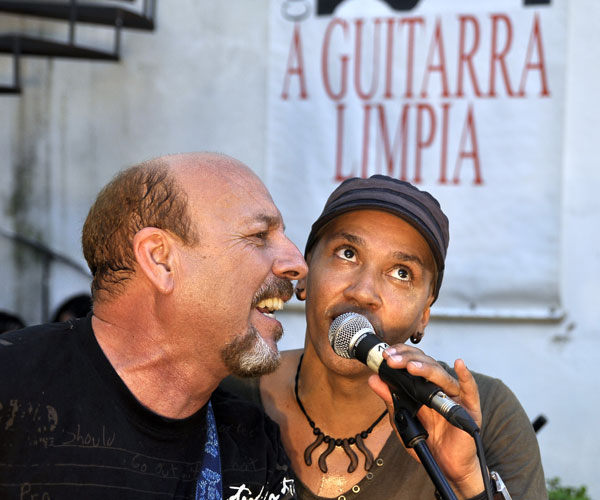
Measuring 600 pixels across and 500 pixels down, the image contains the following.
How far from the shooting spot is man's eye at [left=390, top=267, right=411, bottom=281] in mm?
2855

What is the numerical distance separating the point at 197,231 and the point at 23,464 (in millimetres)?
762

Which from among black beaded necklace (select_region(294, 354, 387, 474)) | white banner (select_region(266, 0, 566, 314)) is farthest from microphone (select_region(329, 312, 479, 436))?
white banner (select_region(266, 0, 566, 314))

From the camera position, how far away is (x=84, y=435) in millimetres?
2260

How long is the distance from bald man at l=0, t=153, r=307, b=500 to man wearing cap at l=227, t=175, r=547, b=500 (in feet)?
1.09

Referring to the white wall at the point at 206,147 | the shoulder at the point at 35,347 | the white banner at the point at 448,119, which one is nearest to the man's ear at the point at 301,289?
the shoulder at the point at 35,347

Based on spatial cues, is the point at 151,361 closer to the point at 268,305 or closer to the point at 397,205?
the point at 268,305

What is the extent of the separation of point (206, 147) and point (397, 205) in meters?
3.63

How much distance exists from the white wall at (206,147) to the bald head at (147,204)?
11.3 ft

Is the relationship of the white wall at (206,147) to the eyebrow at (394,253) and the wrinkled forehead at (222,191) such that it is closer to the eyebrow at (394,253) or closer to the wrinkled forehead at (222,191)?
the eyebrow at (394,253)

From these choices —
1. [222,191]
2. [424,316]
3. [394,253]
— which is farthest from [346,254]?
[222,191]

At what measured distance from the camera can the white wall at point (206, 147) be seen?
543 cm

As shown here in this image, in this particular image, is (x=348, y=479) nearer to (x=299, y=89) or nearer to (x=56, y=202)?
(x=299, y=89)

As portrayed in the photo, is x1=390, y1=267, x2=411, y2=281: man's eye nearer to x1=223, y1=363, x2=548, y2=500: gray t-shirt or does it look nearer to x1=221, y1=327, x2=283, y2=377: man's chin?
x1=223, y1=363, x2=548, y2=500: gray t-shirt

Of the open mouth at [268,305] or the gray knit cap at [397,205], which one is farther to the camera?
the gray knit cap at [397,205]
